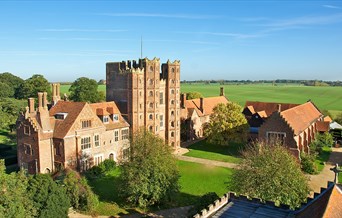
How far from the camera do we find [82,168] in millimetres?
44531

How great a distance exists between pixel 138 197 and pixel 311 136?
39.0 metres

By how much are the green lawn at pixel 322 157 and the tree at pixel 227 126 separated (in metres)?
13.6

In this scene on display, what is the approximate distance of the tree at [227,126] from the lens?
57.8m

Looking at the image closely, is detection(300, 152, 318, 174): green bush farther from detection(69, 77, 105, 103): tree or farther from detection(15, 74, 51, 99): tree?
detection(15, 74, 51, 99): tree

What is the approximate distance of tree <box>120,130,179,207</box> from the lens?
1303 inches

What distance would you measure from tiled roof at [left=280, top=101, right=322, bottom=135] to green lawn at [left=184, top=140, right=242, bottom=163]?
36.1ft

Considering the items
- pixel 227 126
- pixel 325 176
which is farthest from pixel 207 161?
pixel 325 176

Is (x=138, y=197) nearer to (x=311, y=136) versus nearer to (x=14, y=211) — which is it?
(x=14, y=211)

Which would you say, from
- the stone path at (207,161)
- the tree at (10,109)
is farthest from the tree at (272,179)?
the tree at (10,109)

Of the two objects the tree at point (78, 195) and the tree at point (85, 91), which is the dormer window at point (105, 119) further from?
the tree at point (85, 91)

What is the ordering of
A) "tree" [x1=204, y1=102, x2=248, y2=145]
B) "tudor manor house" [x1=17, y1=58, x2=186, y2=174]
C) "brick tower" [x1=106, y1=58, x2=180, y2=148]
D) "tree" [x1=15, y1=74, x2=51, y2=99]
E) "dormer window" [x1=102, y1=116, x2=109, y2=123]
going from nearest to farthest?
"tudor manor house" [x1=17, y1=58, x2=186, y2=174] < "dormer window" [x1=102, y1=116, x2=109, y2=123] < "brick tower" [x1=106, y1=58, x2=180, y2=148] < "tree" [x1=204, y1=102, x2=248, y2=145] < "tree" [x1=15, y1=74, x2=51, y2=99]

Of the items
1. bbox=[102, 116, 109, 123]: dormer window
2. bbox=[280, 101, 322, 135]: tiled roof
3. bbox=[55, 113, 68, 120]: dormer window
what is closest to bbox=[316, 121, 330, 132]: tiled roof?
bbox=[280, 101, 322, 135]: tiled roof

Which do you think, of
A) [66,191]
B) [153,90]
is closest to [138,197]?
[66,191]

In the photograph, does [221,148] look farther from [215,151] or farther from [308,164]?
[308,164]
